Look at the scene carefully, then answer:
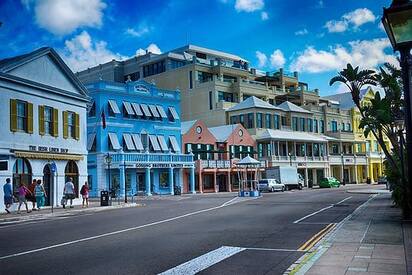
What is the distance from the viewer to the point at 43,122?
102ft

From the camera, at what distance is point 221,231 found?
15016mm

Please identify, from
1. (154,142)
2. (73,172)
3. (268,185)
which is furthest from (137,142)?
(73,172)

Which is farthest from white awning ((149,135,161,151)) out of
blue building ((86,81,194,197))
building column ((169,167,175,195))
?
building column ((169,167,175,195))

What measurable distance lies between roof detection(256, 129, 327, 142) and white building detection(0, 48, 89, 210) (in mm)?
35691

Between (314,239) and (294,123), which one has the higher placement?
(294,123)

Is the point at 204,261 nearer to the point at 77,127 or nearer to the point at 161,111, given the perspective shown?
the point at 77,127

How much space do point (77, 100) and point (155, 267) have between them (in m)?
26.7

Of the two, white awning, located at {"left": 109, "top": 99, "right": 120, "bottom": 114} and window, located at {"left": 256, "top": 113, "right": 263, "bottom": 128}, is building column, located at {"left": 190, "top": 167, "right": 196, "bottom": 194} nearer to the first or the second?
white awning, located at {"left": 109, "top": 99, "right": 120, "bottom": 114}

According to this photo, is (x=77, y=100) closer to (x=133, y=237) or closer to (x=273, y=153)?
(x=133, y=237)

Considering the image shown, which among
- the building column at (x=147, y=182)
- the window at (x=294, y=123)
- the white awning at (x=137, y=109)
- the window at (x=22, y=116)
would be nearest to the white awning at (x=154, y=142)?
the white awning at (x=137, y=109)

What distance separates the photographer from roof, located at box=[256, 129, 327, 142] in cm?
6712

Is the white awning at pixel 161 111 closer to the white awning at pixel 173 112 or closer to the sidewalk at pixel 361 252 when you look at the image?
the white awning at pixel 173 112

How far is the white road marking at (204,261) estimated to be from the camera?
9000 mm

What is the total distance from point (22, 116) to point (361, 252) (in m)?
23.9
